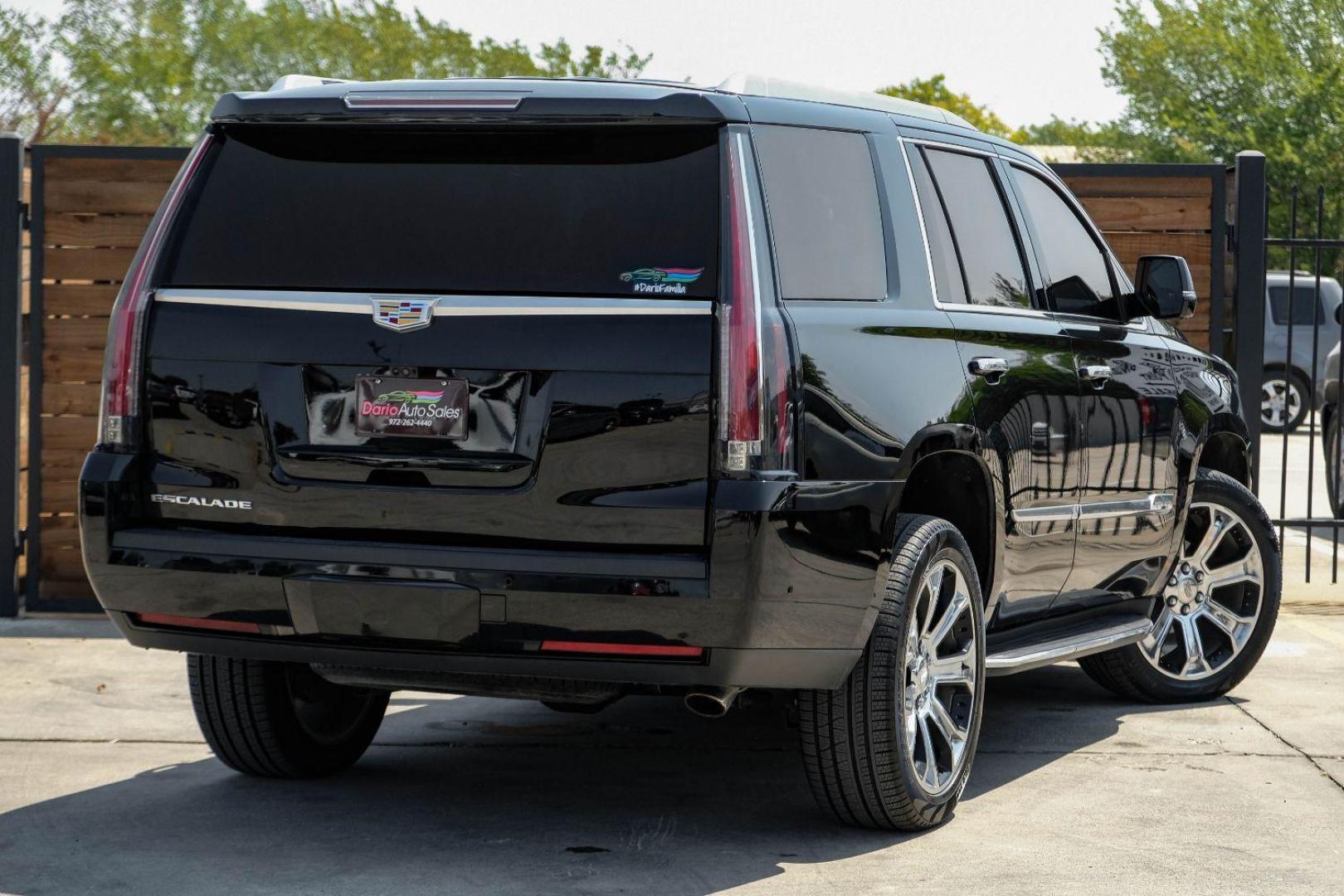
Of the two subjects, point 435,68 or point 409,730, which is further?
point 435,68

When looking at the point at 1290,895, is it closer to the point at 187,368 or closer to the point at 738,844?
the point at 738,844

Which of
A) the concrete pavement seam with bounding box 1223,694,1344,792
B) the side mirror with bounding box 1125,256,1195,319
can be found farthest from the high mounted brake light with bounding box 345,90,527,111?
the concrete pavement seam with bounding box 1223,694,1344,792

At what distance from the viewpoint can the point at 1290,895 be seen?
15.5ft

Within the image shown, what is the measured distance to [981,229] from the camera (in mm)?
5938

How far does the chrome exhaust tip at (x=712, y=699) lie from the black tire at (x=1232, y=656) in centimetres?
273

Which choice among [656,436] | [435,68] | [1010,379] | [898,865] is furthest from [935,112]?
[435,68]

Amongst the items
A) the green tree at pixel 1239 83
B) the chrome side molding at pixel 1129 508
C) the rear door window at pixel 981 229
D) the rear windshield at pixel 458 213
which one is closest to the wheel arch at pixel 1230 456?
the chrome side molding at pixel 1129 508

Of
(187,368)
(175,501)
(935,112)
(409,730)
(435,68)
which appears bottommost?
(409,730)

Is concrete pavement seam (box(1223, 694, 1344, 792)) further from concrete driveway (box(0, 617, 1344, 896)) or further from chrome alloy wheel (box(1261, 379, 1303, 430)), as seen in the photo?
chrome alloy wheel (box(1261, 379, 1303, 430))

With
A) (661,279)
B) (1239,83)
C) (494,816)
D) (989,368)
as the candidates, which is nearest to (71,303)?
(494,816)

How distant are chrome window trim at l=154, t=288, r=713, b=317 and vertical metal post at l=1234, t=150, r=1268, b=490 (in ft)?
19.2

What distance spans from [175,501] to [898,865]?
2.01 meters

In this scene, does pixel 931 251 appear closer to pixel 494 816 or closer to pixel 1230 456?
pixel 494 816

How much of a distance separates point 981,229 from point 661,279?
5.30ft
